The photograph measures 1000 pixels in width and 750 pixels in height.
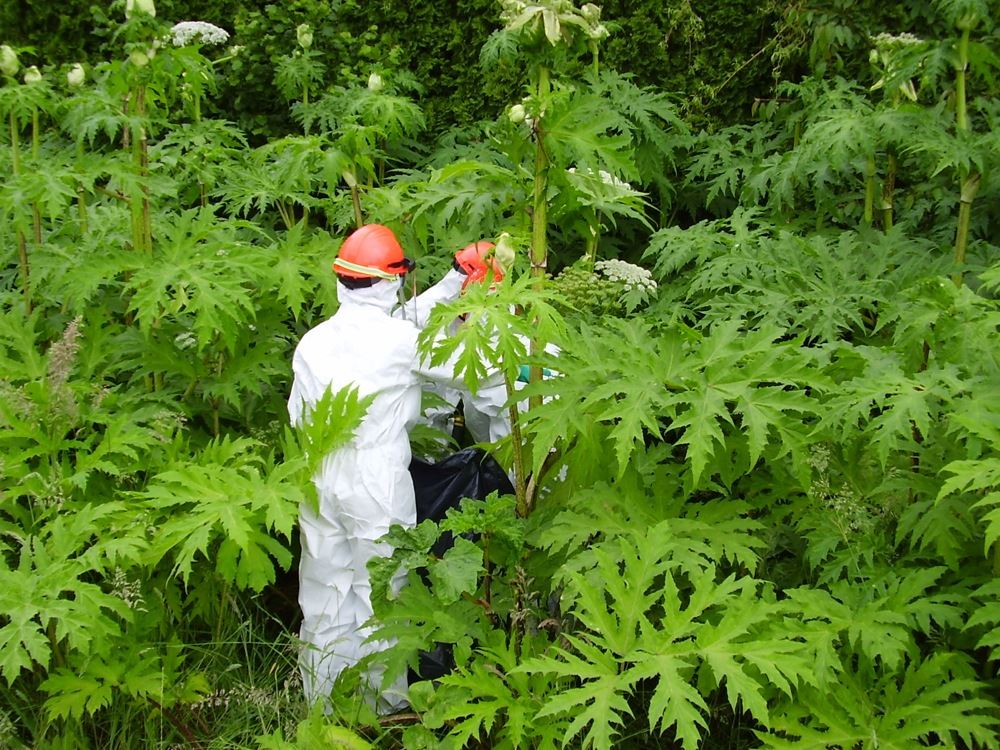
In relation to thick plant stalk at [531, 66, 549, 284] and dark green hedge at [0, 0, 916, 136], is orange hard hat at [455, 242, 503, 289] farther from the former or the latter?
dark green hedge at [0, 0, 916, 136]

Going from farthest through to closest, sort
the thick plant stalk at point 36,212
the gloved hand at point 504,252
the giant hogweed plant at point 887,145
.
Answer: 1. the thick plant stalk at point 36,212
2. the giant hogweed plant at point 887,145
3. the gloved hand at point 504,252

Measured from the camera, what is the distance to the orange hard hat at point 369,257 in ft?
11.4

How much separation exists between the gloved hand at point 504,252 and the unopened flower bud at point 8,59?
2.33 m

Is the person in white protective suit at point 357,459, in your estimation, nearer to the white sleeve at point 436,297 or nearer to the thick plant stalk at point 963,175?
the white sleeve at point 436,297

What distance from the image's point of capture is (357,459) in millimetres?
3416

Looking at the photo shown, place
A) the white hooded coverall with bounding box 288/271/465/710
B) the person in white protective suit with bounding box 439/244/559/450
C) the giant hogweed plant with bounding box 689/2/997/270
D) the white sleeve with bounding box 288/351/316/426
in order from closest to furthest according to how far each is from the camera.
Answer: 1. the white hooded coverall with bounding box 288/271/465/710
2. the white sleeve with bounding box 288/351/316/426
3. the person in white protective suit with bounding box 439/244/559/450
4. the giant hogweed plant with bounding box 689/2/997/270

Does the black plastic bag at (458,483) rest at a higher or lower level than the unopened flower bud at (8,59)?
lower

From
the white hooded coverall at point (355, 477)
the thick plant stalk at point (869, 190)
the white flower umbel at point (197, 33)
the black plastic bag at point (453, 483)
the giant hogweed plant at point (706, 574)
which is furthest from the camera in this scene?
the white flower umbel at point (197, 33)

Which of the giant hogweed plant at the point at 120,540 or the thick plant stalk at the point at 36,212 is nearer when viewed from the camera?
the giant hogweed plant at the point at 120,540

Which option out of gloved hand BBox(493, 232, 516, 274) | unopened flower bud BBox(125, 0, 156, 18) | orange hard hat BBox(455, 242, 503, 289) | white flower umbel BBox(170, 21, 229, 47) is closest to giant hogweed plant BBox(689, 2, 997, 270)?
orange hard hat BBox(455, 242, 503, 289)

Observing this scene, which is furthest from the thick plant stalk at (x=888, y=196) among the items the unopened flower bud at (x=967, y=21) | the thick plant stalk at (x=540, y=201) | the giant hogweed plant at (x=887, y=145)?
the thick plant stalk at (x=540, y=201)

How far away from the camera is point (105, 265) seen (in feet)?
12.1

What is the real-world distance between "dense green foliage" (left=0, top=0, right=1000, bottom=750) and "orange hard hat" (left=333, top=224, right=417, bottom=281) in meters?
0.16

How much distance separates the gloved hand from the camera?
313cm
